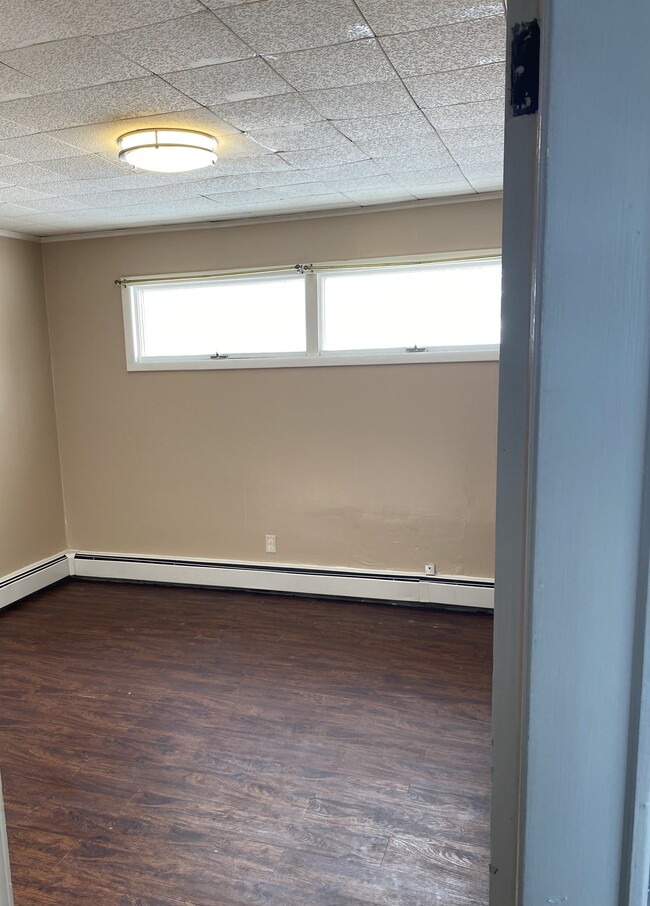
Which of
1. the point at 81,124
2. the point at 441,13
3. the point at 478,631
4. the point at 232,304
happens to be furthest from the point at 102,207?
the point at 478,631

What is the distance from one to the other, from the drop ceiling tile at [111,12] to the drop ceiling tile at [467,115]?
1031mm

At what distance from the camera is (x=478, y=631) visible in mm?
3713

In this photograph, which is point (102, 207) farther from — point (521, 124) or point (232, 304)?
point (521, 124)

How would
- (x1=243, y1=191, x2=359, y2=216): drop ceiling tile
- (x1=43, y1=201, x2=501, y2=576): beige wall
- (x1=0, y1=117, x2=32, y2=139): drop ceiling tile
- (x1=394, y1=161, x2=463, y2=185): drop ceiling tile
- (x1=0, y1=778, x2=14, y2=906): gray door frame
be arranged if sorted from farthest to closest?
1. (x1=43, y1=201, x2=501, y2=576): beige wall
2. (x1=243, y1=191, x2=359, y2=216): drop ceiling tile
3. (x1=394, y1=161, x2=463, y2=185): drop ceiling tile
4. (x1=0, y1=117, x2=32, y2=139): drop ceiling tile
5. (x1=0, y1=778, x2=14, y2=906): gray door frame

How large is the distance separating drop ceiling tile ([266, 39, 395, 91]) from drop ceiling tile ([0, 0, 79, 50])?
1.85 feet

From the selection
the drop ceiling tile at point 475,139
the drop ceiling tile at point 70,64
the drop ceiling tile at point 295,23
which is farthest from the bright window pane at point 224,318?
the drop ceiling tile at point 295,23

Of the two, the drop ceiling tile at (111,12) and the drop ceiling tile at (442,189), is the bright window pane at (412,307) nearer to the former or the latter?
the drop ceiling tile at (442,189)

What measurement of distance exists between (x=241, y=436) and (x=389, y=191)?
183cm

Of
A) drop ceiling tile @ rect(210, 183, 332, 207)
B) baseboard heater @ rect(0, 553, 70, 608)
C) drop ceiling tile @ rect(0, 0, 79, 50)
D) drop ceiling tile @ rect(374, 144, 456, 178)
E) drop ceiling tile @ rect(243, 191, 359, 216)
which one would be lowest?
baseboard heater @ rect(0, 553, 70, 608)

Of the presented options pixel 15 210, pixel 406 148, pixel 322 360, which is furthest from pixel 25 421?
pixel 406 148

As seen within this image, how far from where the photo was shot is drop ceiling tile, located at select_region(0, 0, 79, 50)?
1513 millimetres

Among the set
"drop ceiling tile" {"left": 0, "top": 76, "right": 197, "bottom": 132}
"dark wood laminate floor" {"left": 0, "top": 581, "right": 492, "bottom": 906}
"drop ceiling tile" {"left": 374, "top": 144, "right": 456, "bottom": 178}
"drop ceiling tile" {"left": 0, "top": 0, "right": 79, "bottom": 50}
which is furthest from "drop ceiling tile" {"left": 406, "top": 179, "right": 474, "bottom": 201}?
"dark wood laminate floor" {"left": 0, "top": 581, "right": 492, "bottom": 906}

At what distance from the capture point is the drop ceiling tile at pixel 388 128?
7.70 feet

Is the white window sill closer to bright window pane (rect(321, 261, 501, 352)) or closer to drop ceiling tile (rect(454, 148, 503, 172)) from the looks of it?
bright window pane (rect(321, 261, 501, 352))
